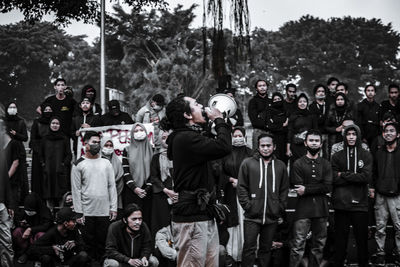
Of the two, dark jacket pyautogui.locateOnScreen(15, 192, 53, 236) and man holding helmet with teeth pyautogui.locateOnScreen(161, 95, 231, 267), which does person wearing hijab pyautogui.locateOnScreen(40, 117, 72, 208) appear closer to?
dark jacket pyautogui.locateOnScreen(15, 192, 53, 236)

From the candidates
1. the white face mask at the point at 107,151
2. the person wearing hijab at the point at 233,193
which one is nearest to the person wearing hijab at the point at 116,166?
the white face mask at the point at 107,151

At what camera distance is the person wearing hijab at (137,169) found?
824 centimetres

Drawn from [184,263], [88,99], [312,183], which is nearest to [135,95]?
[88,99]

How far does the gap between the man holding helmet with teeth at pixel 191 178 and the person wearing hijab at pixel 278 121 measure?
4.73 meters

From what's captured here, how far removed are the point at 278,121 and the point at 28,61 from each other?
35548 millimetres

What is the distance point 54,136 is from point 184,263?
5.00 meters

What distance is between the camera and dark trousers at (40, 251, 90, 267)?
23.1 feet

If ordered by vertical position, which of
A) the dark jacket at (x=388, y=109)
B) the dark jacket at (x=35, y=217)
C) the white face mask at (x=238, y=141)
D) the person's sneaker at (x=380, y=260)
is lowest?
the person's sneaker at (x=380, y=260)

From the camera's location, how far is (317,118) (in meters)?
9.11

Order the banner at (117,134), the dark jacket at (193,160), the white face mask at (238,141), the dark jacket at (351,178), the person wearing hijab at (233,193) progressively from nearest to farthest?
the dark jacket at (193,160), the dark jacket at (351,178), the person wearing hijab at (233,193), the white face mask at (238,141), the banner at (117,134)

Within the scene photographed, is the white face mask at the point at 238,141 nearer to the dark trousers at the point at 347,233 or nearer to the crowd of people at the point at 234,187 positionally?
the crowd of people at the point at 234,187

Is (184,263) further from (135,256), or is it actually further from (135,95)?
(135,95)

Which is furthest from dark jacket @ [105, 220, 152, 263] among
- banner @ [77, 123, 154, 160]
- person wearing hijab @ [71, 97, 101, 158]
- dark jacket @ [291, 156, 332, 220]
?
person wearing hijab @ [71, 97, 101, 158]

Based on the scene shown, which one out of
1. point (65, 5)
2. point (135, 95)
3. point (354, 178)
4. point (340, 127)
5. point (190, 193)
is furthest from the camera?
point (135, 95)
